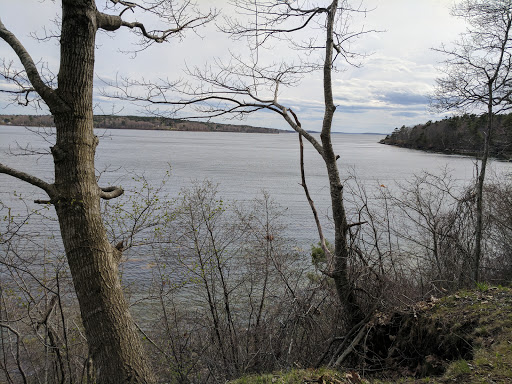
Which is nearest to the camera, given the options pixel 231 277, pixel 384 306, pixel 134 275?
pixel 384 306

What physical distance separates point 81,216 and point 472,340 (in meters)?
5.91

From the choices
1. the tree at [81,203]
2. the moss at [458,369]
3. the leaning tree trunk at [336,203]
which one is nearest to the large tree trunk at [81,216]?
the tree at [81,203]

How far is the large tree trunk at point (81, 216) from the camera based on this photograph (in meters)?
5.12

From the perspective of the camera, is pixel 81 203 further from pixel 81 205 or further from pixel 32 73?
pixel 32 73

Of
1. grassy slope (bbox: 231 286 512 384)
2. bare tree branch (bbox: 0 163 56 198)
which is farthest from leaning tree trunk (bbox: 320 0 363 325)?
bare tree branch (bbox: 0 163 56 198)

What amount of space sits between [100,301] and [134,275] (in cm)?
1169

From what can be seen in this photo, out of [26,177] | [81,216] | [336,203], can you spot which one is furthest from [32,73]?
[336,203]

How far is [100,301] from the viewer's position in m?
5.15

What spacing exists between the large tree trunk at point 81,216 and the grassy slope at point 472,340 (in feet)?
5.81

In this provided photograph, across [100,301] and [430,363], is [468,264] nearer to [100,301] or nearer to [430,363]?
→ [430,363]

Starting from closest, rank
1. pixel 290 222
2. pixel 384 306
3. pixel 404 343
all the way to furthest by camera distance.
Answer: pixel 404 343
pixel 384 306
pixel 290 222

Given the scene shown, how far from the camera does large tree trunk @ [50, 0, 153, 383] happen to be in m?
5.12

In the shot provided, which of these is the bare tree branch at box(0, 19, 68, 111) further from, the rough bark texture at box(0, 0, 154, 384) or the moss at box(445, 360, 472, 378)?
the moss at box(445, 360, 472, 378)

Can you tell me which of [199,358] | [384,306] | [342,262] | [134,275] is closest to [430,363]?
[384,306]
